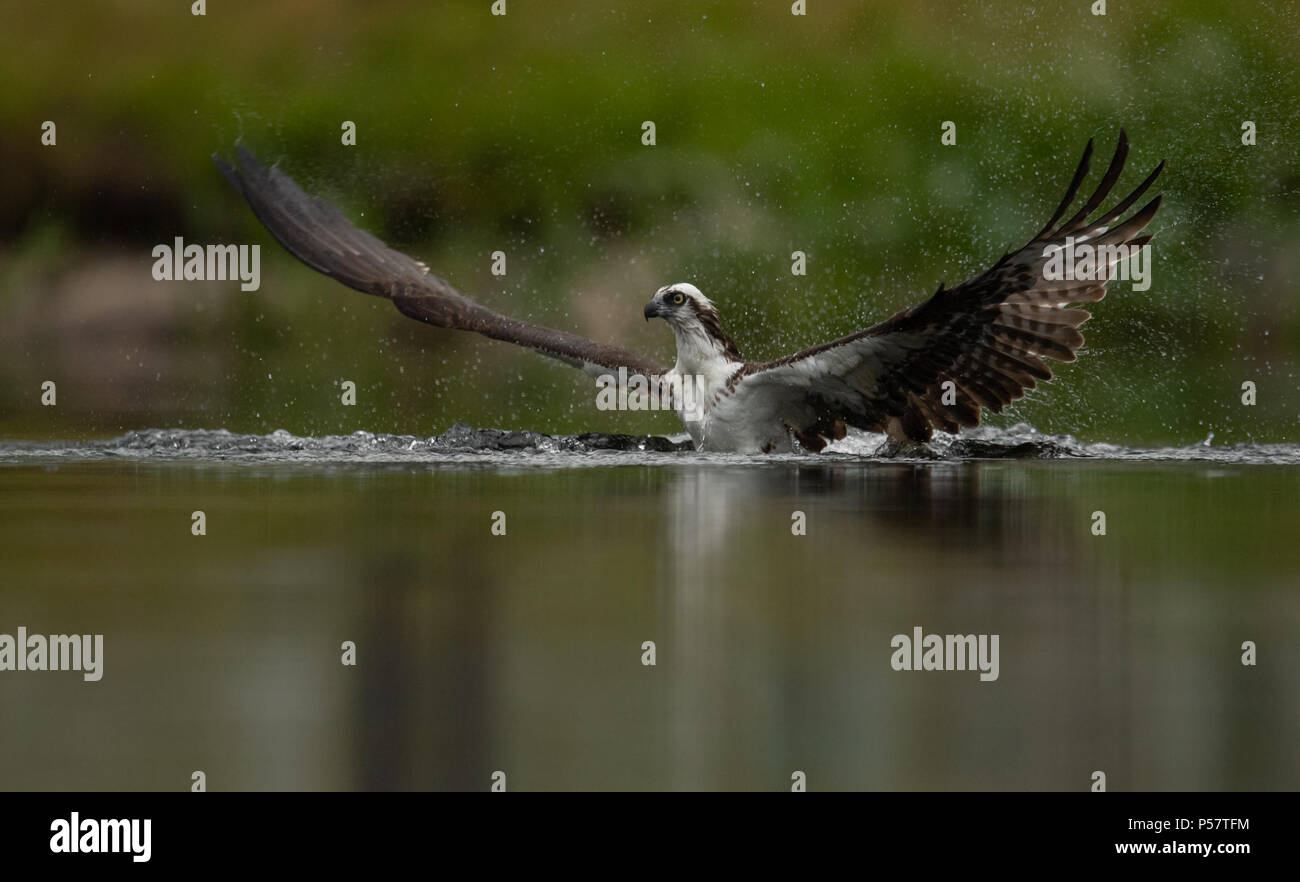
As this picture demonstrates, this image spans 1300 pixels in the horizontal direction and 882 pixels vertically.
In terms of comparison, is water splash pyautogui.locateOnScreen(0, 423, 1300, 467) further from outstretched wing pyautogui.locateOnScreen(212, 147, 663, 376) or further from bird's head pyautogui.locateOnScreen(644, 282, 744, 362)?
bird's head pyautogui.locateOnScreen(644, 282, 744, 362)

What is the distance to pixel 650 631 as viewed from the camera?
6293mm

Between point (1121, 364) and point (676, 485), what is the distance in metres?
A: 10.1

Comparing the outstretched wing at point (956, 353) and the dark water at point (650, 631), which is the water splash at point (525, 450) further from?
the dark water at point (650, 631)

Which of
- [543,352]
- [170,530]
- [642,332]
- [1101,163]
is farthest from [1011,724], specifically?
[1101,163]

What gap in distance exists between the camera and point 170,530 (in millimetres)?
8945

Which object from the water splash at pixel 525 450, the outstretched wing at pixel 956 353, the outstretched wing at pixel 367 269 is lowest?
the water splash at pixel 525 450

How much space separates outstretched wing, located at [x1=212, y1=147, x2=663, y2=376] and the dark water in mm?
2114

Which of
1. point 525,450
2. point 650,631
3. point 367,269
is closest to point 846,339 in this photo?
point 525,450

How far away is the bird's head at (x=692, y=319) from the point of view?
42.1 ft

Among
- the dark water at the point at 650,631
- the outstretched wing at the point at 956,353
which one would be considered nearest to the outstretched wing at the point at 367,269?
the outstretched wing at the point at 956,353

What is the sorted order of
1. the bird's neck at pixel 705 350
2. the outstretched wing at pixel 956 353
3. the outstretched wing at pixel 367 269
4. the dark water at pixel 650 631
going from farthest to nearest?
the outstretched wing at pixel 367 269 → the bird's neck at pixel 705 350 → the outstretched wing at pixel 956 353 → the dark water at pixel 650 631

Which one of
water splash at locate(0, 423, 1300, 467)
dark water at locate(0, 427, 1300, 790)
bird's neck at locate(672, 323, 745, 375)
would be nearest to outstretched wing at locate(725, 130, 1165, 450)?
bird's neck at locate(672, 323, 745, 375)

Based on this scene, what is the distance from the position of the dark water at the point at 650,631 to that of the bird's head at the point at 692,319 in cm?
185

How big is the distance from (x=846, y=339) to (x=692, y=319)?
1996 mm
